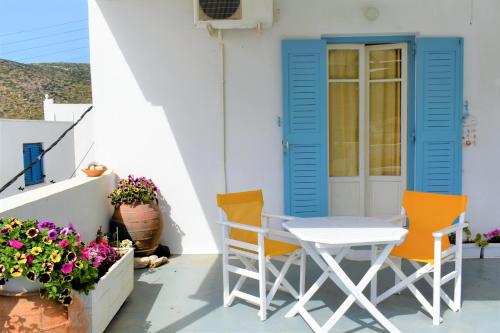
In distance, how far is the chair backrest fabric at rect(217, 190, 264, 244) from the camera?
383 centimetres

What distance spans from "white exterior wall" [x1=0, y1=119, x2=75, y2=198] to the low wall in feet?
26.3

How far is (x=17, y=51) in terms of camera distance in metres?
27.4

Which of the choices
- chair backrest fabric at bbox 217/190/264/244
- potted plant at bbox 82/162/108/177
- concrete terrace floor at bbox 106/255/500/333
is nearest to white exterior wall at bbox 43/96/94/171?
potted plant at bbox 82/162/108/177

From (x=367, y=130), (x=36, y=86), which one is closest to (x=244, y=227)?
(x=367, y=130)

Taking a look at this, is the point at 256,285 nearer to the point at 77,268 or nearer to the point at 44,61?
the point at 77,268

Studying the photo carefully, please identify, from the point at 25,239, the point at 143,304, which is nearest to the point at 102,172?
the point at 143,304

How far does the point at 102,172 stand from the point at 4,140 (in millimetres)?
8925

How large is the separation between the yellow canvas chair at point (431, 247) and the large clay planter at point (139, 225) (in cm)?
238

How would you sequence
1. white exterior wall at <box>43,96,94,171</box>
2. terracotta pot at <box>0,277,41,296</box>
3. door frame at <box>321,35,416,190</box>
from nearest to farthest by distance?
terracotta pot at <box>0,277,41,296</box> < door frame at <box>321,35,416,190</box> < white exterior wall at <box>43,96,94,171</box>

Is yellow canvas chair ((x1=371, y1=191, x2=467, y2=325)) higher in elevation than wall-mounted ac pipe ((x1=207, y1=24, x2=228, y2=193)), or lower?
lower

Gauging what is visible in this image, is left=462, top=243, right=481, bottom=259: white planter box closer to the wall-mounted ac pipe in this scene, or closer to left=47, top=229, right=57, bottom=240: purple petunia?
the wall-mounted ac pipe

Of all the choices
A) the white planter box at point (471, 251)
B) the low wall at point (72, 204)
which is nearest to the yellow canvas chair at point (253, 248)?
the low wall at point (72, 204)

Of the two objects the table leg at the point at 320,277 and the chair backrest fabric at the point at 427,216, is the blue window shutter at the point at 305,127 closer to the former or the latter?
the chair backrest fabric at the point at 427,216

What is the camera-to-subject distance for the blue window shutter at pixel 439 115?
5188 mm
